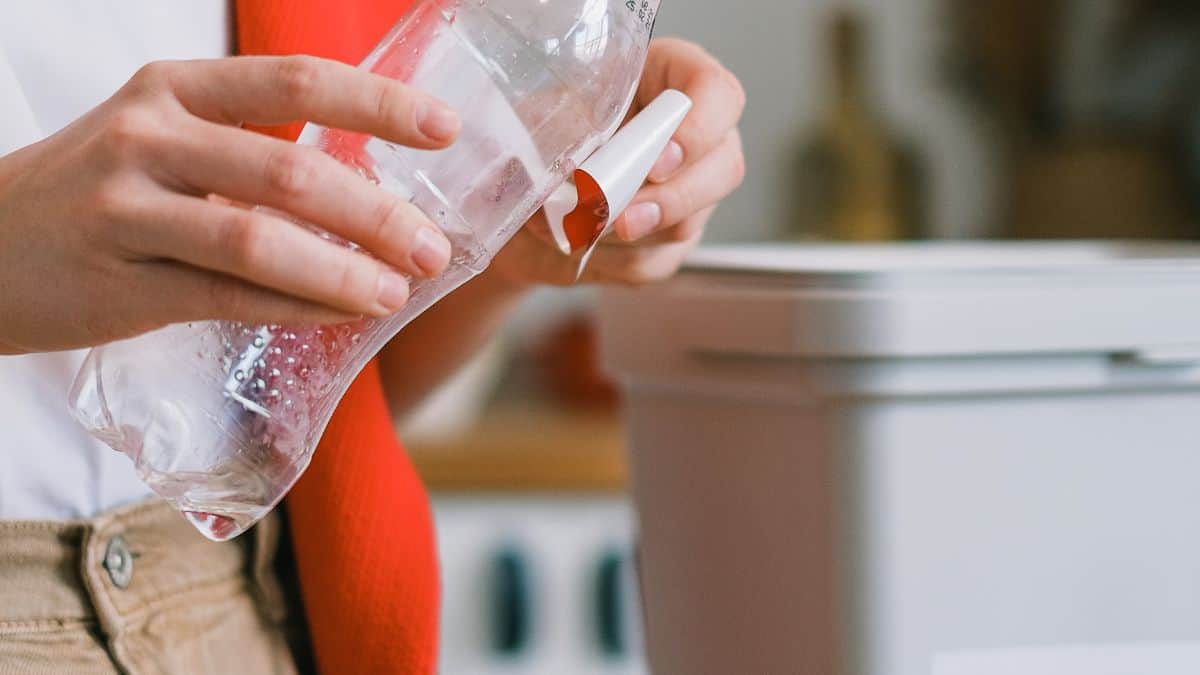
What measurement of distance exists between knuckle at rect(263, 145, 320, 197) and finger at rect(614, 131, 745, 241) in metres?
0.19

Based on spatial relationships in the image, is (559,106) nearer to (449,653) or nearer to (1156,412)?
(1156,412)

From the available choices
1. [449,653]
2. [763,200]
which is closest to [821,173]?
[763,200]

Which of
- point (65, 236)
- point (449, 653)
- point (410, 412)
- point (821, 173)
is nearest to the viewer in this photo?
point (65, 236)

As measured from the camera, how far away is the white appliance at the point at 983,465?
1.65 ft

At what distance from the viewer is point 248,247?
30 cm

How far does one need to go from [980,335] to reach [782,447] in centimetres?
9

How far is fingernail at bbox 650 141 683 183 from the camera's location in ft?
1.59

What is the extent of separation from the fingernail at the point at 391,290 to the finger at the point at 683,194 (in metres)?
0.17

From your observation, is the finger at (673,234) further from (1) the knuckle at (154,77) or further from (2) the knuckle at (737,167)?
(1) the knuckle at (154,77)

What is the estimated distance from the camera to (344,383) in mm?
441

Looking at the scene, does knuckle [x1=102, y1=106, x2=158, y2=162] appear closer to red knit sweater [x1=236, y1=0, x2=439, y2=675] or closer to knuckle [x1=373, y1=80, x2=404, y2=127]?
knuckle [x1=373, y1=80, x2=404, y2=127]

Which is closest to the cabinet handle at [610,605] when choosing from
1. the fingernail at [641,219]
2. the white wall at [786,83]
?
the white wall at [786,83]

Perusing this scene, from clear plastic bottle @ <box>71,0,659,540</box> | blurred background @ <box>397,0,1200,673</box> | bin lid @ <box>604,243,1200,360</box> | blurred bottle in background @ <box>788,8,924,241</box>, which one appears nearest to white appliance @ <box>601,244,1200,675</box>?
bin lid @ <box>604,243,1200,360</box>

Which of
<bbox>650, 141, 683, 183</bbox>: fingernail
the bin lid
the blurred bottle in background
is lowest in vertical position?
the bin lid
